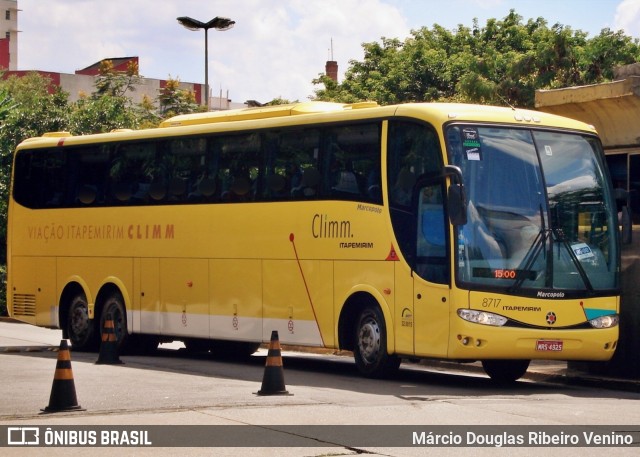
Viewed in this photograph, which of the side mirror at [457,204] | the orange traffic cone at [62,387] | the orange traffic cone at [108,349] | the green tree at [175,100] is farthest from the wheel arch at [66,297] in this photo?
the green tree at [175,100]

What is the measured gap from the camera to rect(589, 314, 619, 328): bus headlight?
1695 centimetres

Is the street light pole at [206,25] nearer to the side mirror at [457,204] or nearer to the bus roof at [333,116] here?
the bus roof at [333,116]

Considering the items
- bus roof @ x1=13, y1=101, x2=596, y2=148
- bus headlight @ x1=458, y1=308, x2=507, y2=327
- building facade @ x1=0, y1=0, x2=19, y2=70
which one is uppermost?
building facade @ x1=0, y1=0, x2=19, y2=70

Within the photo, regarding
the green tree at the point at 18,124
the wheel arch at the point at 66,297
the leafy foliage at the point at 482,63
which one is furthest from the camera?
the green tree at the point at 18,124

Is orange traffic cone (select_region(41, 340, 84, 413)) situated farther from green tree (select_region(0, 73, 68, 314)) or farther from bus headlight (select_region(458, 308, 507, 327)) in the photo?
green tree (select_region(0, 73, 68, 314))

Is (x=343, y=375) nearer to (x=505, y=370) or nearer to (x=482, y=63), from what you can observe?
(x=505, y=370)

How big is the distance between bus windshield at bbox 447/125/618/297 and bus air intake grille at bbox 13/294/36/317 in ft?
36.9

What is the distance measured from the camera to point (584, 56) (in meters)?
40.0

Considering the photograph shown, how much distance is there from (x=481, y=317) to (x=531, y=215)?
152 cm

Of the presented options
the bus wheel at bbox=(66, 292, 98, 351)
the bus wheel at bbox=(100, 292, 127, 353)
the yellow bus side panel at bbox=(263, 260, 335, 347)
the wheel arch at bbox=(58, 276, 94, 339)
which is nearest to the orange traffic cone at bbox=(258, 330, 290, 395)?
the yellow bus side panel at bbox=(263, 260, 335, 347)

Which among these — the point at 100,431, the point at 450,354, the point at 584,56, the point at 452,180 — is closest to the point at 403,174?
the point at 452,180

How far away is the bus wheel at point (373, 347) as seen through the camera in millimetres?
17562

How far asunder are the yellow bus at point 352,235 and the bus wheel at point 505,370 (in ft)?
0.07

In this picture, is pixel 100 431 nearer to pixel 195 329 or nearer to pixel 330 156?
pixel 330 156
